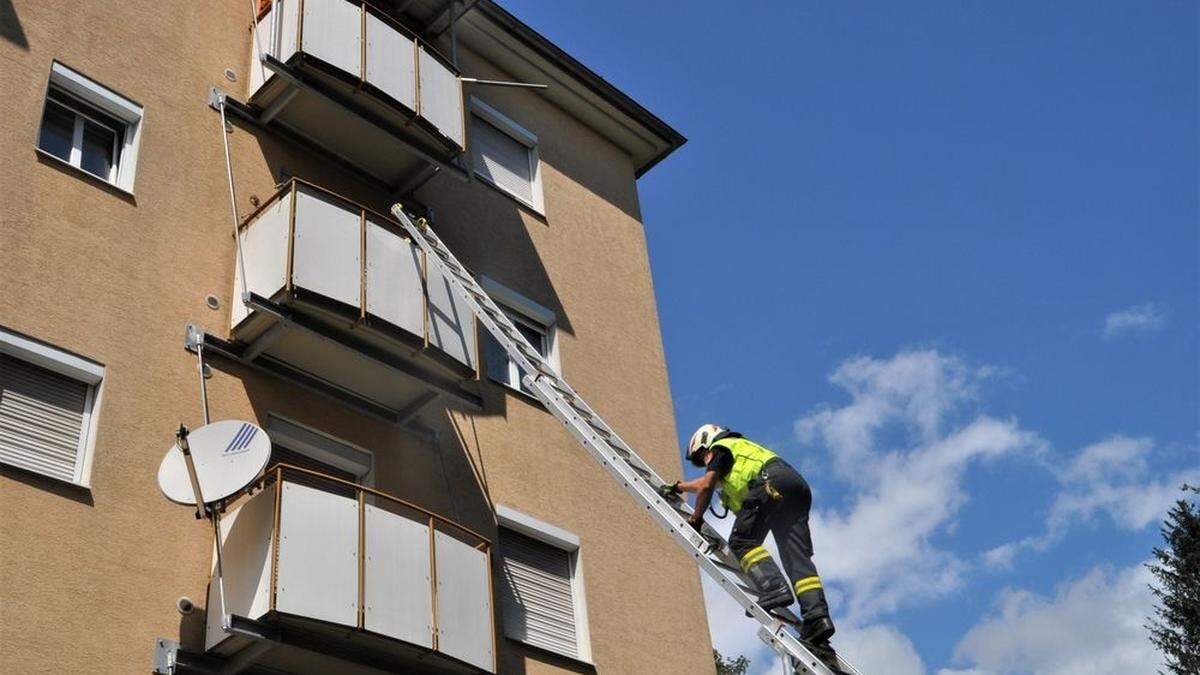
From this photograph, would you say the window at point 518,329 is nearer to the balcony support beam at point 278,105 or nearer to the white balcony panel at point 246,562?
the balcony support beam at point 278,105

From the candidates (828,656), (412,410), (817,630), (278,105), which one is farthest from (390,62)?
(828,656)

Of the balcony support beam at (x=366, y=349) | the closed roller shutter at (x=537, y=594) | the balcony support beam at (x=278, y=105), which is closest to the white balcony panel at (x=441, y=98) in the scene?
the balcony support beam at (x=278, y=105)

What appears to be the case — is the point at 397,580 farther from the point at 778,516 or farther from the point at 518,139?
the point at 518,139

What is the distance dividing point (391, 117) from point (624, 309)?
480cm

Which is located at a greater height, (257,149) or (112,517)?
(257,149)

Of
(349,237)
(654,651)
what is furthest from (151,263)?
(654,651)

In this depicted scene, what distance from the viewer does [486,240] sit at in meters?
17.7

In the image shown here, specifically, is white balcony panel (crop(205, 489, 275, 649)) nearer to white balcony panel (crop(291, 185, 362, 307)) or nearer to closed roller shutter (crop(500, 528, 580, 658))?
white balcony panel (crop(291, 185, 362, 307))

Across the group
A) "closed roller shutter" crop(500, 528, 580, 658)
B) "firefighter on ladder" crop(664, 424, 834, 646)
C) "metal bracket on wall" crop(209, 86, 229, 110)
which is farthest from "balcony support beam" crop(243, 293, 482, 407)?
"firefighter on ladder" crop(664, 424, 834, 646)

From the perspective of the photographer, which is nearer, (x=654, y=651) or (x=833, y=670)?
(x=833, y=670)

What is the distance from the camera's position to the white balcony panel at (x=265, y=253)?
1362 centimetres

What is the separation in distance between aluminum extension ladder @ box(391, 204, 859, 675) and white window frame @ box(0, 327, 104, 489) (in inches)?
150

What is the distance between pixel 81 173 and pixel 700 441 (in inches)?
255

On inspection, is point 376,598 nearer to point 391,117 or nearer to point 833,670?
point 833,670
